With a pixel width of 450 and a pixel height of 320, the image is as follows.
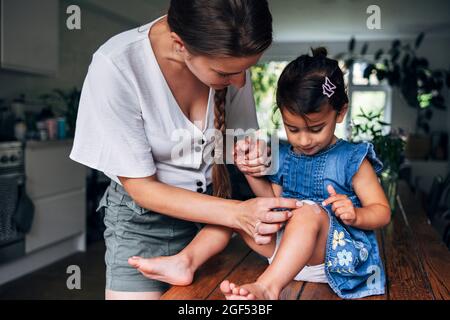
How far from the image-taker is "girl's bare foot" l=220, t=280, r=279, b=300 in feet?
2.89

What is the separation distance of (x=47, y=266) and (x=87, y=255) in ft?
1.08

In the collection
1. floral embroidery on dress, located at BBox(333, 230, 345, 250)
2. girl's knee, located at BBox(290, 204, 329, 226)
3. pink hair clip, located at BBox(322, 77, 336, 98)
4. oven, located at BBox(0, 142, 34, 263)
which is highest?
pink hair clip, located at BBox(322, 77, 336, 98)

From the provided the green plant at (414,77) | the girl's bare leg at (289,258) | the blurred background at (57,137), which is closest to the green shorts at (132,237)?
the girl's bare leg at (289,258)

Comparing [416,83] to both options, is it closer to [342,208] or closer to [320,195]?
[320,195]

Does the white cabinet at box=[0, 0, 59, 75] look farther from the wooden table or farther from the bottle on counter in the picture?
the wooden table

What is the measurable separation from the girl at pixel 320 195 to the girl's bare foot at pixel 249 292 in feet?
0.11

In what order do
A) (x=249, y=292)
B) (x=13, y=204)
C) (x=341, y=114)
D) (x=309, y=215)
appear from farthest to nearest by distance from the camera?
(x=13, y=204) → (x=341, y=114) → (x=309, y=215) → (x=249, y=292)

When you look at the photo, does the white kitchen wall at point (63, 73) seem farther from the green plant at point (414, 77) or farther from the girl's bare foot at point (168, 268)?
the green plant at point (414, 77)

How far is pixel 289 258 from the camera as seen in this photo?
95cm

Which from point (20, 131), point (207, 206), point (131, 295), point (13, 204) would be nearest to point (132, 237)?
point (131, 295)

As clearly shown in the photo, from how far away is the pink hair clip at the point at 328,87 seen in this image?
1155mm

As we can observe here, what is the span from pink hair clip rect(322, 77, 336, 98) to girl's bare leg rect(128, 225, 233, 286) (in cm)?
40

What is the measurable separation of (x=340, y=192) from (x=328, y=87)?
26 centimetres

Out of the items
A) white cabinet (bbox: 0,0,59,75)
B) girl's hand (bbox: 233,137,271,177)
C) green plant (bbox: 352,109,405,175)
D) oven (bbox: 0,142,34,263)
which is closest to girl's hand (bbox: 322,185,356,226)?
girl's hand (bbox: 233,137,271,177)
